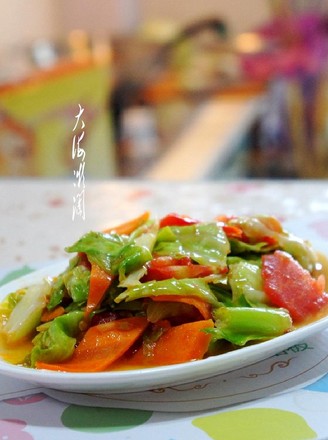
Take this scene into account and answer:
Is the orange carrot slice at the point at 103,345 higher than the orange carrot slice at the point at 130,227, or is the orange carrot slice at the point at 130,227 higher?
the orange carrot slice at the point at 130,227

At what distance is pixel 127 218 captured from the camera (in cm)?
128

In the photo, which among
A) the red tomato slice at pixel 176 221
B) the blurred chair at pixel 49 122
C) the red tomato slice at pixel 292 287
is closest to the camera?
the red tomato slice at pixel 292 287

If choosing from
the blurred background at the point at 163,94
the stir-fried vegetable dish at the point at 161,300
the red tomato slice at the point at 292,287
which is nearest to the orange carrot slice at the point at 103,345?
the stir-fried vegetable dish at the point at 161,300

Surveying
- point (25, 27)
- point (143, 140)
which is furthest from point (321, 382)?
point (25, 27)

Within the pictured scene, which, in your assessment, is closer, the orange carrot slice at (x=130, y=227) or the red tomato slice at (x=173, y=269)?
the red tomato slice at (x=173, y=269)

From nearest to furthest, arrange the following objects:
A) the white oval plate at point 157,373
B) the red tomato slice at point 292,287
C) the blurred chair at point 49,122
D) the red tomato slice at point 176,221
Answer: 1. the white oval plate at point 157,373
2. the red tomato slice at point 292,287
3. the red tomato slice at point 176,221
4. the blurred chair at point 49,122

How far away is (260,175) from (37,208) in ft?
4.30

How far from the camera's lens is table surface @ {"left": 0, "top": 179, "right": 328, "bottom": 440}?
0.61 metres

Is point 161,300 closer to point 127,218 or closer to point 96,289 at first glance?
point 96,289

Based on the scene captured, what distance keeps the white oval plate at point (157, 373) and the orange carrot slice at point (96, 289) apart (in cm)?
8

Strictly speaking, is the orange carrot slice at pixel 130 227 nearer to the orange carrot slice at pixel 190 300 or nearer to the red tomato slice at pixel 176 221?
the red tomato slice at pixel 176 221

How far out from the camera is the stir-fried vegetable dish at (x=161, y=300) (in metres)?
0.65

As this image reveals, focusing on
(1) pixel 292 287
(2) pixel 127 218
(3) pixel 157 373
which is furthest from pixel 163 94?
(3) pixel 157 373

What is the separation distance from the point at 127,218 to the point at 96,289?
0.60 m
